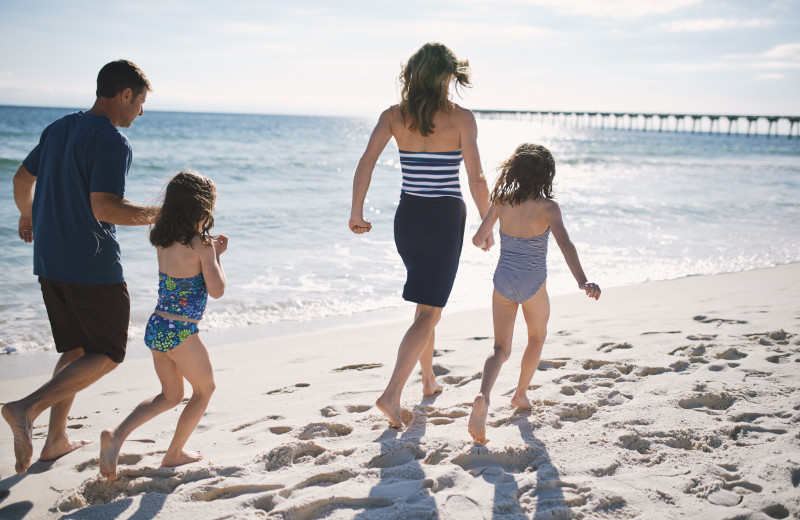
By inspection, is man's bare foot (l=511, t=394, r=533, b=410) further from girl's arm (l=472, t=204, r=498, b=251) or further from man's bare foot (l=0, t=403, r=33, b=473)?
man's bare foot (l=0, t=403, r=33, b=473)

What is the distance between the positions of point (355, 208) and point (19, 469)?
1.94 meters

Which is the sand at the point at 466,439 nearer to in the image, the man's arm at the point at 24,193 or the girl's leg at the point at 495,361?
the girl's leg at the point at 495,361

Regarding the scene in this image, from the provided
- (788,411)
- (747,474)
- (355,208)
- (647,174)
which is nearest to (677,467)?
(747,474)

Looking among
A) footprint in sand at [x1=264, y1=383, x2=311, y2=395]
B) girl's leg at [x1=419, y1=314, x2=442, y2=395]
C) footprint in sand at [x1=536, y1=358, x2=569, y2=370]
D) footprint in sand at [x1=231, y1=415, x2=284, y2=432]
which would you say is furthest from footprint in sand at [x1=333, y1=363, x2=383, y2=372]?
footprint in sand at [x1=536, y1=358, x2=569, y2=370]

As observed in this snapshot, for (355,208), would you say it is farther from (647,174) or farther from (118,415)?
(647,174)

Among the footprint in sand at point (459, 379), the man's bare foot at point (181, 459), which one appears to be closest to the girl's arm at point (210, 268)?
the man's bare foot at point (181, 459)

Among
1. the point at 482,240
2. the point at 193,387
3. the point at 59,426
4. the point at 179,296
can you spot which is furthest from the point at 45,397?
the point at 482,240

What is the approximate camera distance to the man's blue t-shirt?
2783mm

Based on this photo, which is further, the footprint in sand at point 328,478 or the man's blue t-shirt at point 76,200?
the man's blue t-shirt at point 76,200

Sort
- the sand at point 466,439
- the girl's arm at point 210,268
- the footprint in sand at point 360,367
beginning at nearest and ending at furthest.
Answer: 1. the sand at point 466,439
2. the girl's arm at point 210,268
3. the footprint in sand at point 360,367

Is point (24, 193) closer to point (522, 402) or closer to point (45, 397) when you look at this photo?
point (45, 397)

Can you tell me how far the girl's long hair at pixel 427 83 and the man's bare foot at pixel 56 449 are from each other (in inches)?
91.5

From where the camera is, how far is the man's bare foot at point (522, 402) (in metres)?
3.42

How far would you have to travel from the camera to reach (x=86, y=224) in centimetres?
284
